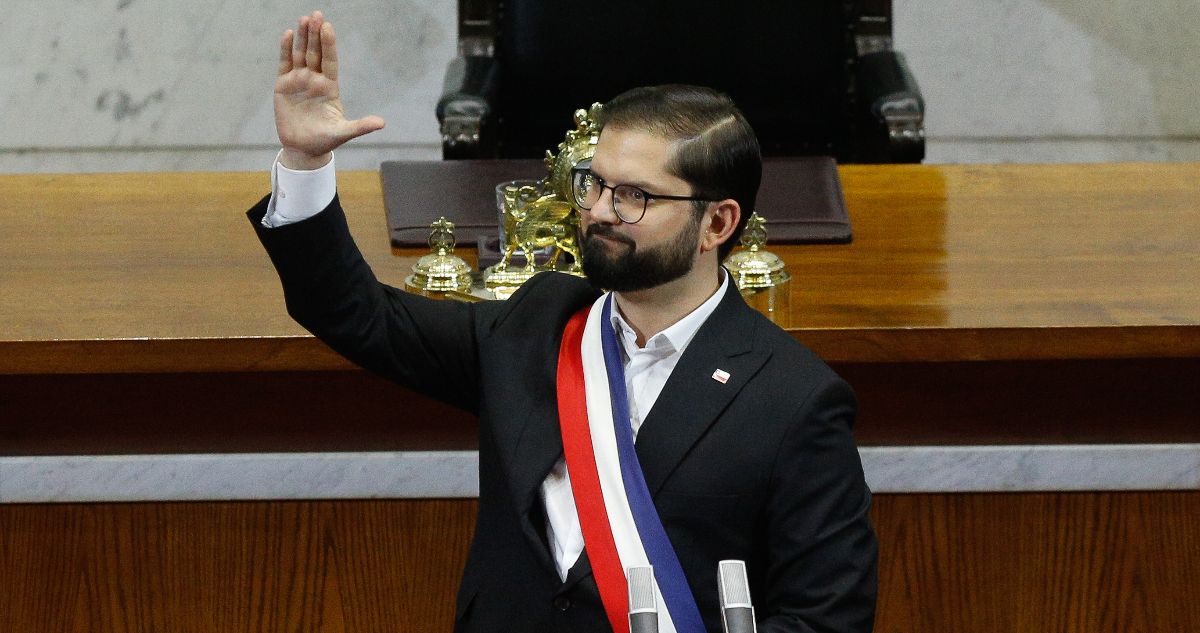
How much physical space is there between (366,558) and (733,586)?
130 cm

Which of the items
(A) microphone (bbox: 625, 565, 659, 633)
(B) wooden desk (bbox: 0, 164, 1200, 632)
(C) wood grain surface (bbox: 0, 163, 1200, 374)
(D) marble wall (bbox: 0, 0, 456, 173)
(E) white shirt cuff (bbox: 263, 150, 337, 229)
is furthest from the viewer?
(D) marble wall (bbox: 0, 0, 456, 173)

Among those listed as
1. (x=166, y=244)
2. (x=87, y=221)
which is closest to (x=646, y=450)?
(x=166, y=244)

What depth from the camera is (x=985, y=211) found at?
8.14 ft

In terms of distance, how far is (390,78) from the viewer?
14.8 ft

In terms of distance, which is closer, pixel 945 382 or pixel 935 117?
pixel 945 382

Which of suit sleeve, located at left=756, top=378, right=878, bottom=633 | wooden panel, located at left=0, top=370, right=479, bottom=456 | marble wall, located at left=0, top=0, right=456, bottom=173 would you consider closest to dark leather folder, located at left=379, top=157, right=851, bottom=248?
wooden panel, located at left=0, top=370, right=479, bottom=456

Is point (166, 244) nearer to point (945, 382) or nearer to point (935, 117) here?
point (945, 382)

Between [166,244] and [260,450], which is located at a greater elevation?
[166,244]

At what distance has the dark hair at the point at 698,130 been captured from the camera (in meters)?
1.36

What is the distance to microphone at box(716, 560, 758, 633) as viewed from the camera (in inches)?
34.9

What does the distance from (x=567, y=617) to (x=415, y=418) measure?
2.35 ft

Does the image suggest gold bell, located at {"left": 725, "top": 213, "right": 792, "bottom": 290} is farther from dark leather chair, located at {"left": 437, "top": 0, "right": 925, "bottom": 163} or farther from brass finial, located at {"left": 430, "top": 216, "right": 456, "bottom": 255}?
dark leather chair, located at {"left": 437, "top": 0, "right": 925, "bottom": 163}

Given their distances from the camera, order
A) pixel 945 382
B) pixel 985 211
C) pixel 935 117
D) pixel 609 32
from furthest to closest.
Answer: pixel 935 117 < pixel 609 32 < pixel 985 211 < pixel 945 382

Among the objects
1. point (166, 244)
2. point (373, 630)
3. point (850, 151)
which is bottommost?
point (373, 630)
